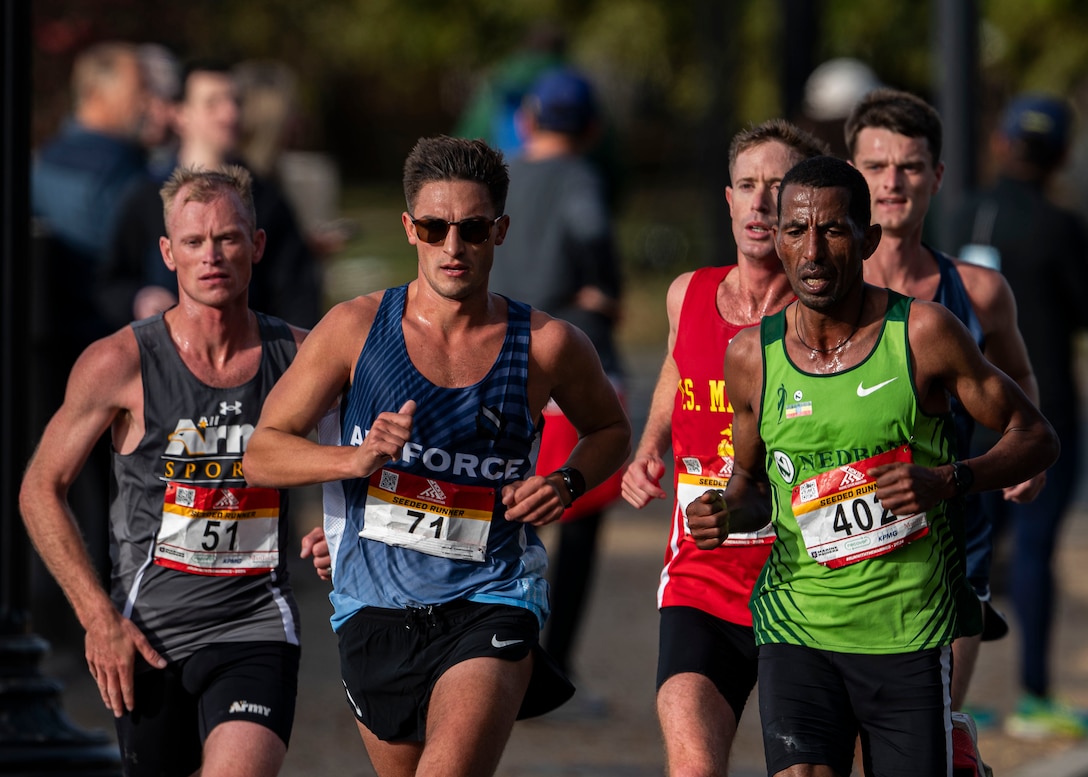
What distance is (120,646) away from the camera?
5031 millimetres

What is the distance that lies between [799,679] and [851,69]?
857 cm

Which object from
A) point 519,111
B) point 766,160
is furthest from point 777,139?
point 519,111

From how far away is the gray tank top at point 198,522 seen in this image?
5.08 meters

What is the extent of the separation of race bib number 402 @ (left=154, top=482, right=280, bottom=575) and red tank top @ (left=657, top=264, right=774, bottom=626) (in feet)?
3.57

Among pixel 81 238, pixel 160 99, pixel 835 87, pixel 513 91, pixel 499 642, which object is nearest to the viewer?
pixel 499 642

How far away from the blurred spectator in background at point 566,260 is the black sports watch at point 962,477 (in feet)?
12.8

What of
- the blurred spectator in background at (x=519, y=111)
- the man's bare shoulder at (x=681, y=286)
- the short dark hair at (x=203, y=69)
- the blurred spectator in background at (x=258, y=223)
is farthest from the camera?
the blurred spectator in background at (x=519, y=111)

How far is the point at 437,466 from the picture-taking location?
15.4 feet

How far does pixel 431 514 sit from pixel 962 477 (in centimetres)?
127

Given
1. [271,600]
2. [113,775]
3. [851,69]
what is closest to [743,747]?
[113,775]

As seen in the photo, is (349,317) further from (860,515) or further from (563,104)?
(563,104)

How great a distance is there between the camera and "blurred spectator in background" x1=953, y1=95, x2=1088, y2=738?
838cm

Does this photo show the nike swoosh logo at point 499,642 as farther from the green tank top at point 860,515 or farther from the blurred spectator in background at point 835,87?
the blurred spectator in background at point 835,87

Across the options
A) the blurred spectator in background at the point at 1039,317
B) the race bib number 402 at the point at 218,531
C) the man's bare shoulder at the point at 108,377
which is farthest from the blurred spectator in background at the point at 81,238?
the blurred spectator in background at the point at 1039,317
